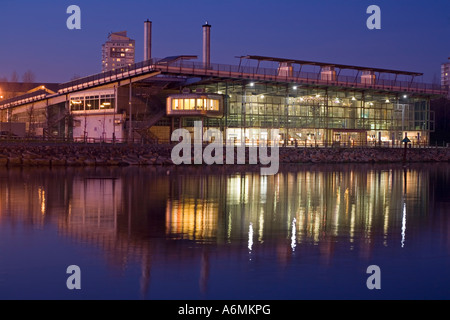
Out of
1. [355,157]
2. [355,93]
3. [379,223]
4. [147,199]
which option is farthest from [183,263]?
[355,93]

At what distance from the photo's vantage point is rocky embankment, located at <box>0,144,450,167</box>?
5319cm

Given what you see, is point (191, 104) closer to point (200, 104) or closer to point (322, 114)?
point (200, 104)

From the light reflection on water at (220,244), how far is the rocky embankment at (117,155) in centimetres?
2466

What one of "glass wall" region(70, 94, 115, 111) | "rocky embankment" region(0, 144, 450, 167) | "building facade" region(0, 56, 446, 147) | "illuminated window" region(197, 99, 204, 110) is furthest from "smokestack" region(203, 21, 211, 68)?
"rocky embankment" region(0, 144, 450, 167)

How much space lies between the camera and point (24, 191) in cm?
2833

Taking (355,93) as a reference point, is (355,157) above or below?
below

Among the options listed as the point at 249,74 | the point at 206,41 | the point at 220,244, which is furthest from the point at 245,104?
the point at 220,244

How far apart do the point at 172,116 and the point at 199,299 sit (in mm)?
68199

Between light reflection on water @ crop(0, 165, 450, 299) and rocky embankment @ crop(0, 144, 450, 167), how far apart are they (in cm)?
2466

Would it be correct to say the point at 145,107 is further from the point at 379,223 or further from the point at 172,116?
the point at 379,223

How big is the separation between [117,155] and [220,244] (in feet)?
147

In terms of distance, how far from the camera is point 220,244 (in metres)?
15.9

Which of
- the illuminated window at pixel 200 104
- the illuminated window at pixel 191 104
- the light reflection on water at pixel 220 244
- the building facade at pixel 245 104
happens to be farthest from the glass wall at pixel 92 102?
the light reflection on water at pixel 220 244

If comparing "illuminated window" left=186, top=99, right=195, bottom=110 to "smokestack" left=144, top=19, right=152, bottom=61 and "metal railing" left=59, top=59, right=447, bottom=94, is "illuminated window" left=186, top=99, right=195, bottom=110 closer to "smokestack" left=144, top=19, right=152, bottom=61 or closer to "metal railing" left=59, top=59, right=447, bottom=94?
"metal railing" left=59, top=59, right=447, bottom=94
